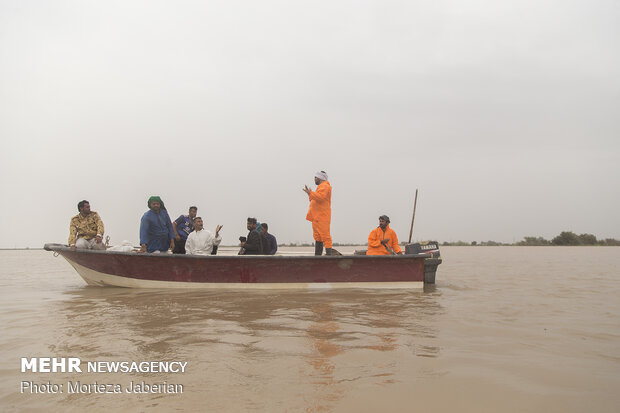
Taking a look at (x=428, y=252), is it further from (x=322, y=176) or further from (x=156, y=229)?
(x=156, y=229)

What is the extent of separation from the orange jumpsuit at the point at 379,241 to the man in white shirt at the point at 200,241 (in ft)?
10.3

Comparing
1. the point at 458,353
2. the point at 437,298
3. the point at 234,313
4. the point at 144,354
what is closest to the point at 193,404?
the point at 144,354

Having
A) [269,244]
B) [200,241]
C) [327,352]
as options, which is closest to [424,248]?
[269,244]

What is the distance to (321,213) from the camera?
8.03 metres

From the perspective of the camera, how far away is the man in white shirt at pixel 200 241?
822cm

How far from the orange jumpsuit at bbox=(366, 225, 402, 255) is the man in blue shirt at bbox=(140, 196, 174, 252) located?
13.1 ft

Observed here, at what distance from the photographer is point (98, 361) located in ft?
10.4

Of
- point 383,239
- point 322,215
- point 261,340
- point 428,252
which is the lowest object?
point 261,340

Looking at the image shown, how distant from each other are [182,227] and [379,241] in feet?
14.0

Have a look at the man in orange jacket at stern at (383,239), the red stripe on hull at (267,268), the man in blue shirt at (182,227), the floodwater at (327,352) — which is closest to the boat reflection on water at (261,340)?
Answer: the floodwater at (327,352)

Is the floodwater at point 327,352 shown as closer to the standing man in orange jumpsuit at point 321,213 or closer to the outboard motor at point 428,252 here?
the standing man in orange jumpsuit at point 321,213

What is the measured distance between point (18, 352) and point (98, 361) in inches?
36.3

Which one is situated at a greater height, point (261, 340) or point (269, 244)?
point (269, 244)

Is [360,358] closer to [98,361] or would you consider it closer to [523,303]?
[98,361]
